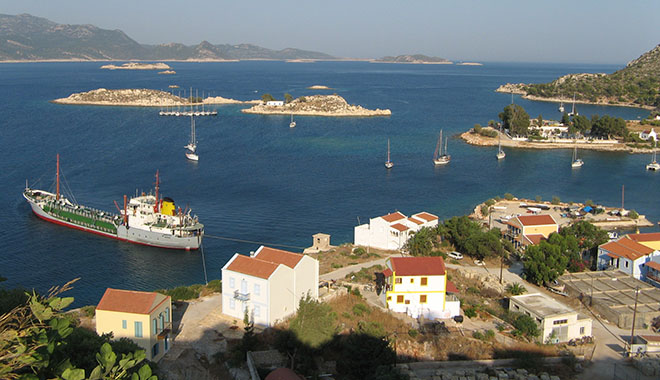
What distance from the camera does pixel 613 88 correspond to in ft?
348

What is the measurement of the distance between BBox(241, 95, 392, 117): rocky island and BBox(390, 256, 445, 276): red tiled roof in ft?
219

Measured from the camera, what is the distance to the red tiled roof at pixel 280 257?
18875 millimetres

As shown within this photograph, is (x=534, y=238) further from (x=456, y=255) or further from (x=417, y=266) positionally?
(x=417, y=266)

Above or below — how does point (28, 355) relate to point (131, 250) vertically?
above

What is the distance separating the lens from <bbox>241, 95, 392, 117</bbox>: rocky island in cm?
8744

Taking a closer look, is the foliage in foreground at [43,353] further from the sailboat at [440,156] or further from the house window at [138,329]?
the sailboat at [440,156]

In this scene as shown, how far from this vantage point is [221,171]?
4850cm

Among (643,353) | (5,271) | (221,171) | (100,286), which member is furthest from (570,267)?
(221,171)

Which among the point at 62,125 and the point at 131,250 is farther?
the point at 62,125

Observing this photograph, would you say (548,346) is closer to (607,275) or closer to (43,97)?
(607,275)

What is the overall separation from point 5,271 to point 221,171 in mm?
23368

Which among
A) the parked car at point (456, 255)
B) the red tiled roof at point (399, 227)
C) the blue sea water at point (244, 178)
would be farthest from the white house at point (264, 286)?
the parked car at point (456, 255)

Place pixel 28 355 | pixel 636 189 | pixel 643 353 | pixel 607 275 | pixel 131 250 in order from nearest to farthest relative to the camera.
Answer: pixel 28 355, pixel 643 353, pixel 607 275, pixel 131 250, pixel 636 189

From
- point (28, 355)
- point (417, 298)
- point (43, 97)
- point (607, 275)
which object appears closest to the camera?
Result: point (28, 355)
